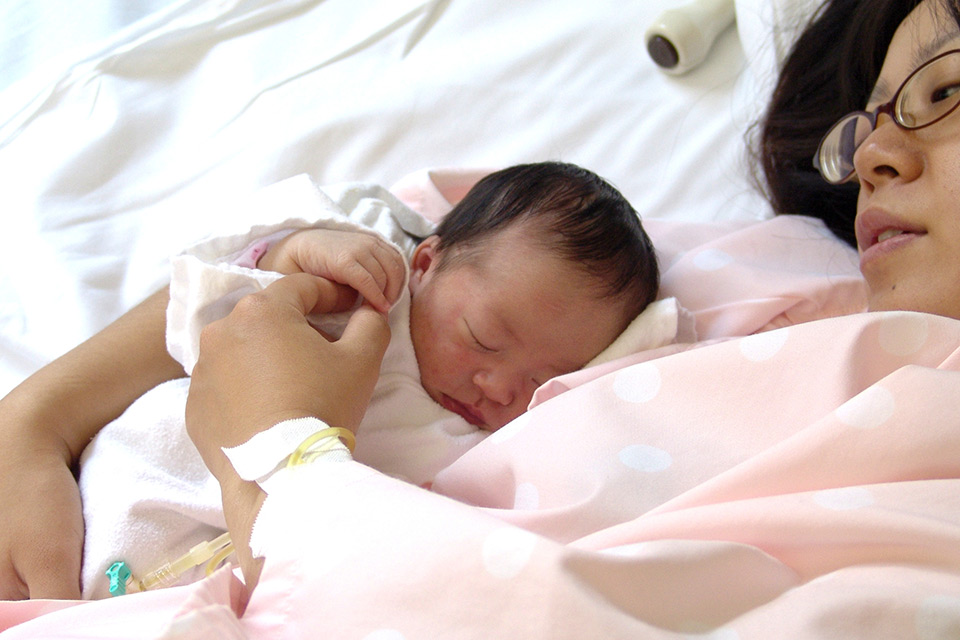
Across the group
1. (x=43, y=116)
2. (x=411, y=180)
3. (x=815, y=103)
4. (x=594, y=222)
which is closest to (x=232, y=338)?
(x=594, y=222)

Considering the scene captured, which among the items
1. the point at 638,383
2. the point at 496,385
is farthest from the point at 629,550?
the point at 496,385

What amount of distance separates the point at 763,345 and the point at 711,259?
1.50ft

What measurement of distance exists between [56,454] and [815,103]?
4.61 ft

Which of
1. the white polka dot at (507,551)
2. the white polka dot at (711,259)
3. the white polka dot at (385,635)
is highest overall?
the white polka dot at (507,551)

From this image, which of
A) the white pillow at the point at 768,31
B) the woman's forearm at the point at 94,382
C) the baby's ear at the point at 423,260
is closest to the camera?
the woman's forearm at the point at 94,382

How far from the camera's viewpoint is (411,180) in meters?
1.53

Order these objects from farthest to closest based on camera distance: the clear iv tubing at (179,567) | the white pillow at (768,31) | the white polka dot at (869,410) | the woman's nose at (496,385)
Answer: the white pillow at (768,31) → the woman's nose at (496,385) → the clear iv tubing at (179,567) → the white polka dot at (869,410)

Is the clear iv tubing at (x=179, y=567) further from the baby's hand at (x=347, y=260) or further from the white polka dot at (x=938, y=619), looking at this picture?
the white polka dot at (x=938, y=619)

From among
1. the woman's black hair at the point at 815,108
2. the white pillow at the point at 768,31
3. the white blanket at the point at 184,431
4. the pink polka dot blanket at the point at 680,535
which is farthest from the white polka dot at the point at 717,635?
the white pillow at the point at 768,31

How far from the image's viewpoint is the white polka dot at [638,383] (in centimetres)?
98

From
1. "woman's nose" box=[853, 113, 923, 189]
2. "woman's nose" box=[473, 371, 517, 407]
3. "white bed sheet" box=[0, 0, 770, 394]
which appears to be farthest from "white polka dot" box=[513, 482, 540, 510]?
"white bed sheet" box=[0, 0, 770, 394]

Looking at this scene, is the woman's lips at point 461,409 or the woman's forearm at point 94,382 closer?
the woman's forearm at point 94,382

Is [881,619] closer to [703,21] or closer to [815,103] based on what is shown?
[815,103]

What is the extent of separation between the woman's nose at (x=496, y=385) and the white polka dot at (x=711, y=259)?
416 mm
